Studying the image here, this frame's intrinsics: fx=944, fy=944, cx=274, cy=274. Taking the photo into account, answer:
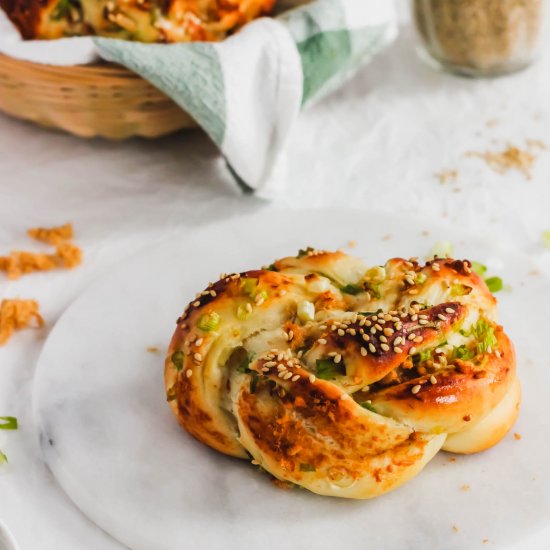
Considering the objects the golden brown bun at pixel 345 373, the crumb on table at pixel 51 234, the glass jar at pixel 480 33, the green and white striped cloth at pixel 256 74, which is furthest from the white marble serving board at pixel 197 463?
the glass jar at pixel 480 33

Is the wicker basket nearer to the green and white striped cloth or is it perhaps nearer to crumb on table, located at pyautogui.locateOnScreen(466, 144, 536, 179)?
the green and white striped cloth

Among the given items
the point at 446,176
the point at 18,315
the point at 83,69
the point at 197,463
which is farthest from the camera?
the point at 446,176

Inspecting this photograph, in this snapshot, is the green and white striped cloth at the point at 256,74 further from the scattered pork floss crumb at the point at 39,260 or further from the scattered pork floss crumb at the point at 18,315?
the scattered pork floss crumb at the point at 18,315

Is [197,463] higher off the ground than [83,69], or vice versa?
[83,69]

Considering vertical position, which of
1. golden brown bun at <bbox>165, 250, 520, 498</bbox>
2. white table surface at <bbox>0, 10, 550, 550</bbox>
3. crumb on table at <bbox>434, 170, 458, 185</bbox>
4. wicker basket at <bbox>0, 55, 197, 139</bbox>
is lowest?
crumb on table at <bbox>434, 170, 458, 185</bbox>

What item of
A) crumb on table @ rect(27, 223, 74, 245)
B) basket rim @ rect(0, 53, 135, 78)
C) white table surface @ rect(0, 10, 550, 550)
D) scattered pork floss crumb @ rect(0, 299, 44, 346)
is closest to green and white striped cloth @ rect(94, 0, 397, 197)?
basket rim @ rect(0, 53, 135, 78)

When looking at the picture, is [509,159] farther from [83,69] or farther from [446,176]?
[83,69]

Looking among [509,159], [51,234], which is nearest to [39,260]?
[51,234]
